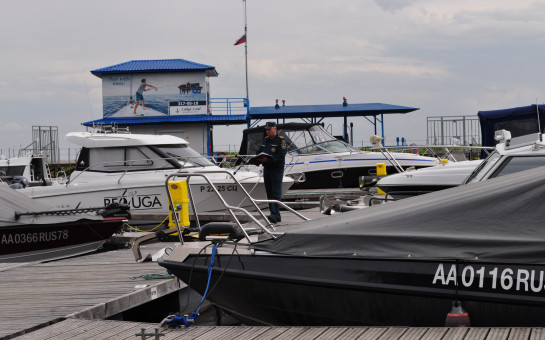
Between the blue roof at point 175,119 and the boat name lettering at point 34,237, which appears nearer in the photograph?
the boat name lettering at point 34,237

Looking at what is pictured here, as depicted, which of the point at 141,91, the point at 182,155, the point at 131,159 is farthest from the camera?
the point at 141,91

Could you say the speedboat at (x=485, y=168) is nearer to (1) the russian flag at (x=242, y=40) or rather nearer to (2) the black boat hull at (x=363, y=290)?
(2) the black boat hull at (x=363, y=290)

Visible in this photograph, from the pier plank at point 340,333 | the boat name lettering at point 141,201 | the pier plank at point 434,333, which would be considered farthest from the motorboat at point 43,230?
the pier plank at point 434,333

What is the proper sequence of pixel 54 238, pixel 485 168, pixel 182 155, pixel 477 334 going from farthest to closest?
Result: pixel 182 155 → pixel 54 238 → pixel 485 168 → pixel 477 334

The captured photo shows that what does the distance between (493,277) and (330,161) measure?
1560 cm

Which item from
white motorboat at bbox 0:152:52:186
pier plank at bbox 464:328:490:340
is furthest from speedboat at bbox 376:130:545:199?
white motorboat at bbox 0:152:52:186

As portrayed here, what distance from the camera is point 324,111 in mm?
39562

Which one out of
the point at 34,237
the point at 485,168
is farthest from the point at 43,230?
the point at 485,168

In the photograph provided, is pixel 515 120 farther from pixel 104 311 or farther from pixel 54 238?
pixel 104 311

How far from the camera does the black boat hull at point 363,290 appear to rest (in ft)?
14.8

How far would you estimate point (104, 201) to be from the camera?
50.6 ft

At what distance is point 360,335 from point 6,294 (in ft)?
14.3

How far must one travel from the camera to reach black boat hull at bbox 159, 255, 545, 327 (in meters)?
4.51

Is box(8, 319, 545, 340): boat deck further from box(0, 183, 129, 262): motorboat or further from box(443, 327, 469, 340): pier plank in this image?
box(0, 183, 129, 262): motorboat
